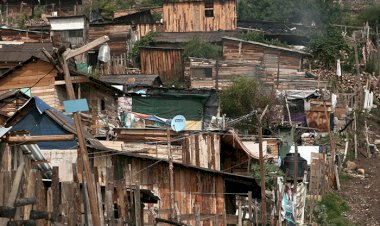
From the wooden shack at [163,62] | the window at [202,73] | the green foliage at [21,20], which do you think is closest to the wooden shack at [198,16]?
the wooden shack at [163,62]

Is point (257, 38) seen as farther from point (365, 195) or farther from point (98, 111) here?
point (98, 111)

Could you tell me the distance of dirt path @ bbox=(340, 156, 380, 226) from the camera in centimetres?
3075

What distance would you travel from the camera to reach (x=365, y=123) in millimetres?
44406

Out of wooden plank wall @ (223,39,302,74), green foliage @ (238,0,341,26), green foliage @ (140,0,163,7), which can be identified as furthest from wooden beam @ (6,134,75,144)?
green foliage @ (140,0,163,7)

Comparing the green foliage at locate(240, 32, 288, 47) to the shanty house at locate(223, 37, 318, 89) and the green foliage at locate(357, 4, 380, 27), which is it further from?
the green foliage at locate(357, 4, 380, 27)

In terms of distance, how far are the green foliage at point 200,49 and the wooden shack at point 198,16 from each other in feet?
10.3

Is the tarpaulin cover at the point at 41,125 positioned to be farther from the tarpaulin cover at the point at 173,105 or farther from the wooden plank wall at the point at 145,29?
the wooden plank wall at the point at 145,29

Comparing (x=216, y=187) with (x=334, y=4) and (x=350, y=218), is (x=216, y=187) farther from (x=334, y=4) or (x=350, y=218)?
(x=334, y=4)

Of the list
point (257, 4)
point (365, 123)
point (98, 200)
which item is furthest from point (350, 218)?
point (257, 4)

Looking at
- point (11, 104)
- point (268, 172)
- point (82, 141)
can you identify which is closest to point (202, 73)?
point (268, 172)

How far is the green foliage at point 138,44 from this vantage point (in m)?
48.6

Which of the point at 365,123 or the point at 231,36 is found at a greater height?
the point at 231,36

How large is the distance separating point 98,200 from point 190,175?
9148mm

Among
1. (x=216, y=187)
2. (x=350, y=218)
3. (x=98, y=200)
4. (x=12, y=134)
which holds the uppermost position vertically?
(x=12, y=134)
